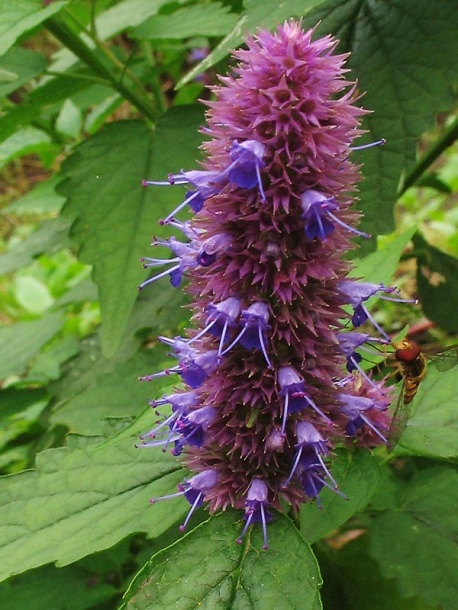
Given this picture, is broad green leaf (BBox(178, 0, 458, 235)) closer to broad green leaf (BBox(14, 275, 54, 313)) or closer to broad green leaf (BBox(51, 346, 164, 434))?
broad green leaf (BBox(51, 346, 164, 434))

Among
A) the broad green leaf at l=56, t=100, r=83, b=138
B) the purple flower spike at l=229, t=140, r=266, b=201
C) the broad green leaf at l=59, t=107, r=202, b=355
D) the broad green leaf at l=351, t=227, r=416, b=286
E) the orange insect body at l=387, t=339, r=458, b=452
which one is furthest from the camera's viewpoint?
the broad green leaf at l=56, t=100, r=83, b=138

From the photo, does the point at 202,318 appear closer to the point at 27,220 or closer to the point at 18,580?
the point at 18,580

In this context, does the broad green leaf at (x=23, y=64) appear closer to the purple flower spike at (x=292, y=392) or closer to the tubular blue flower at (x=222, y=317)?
the tubular blue flower at (x=222, y=317)

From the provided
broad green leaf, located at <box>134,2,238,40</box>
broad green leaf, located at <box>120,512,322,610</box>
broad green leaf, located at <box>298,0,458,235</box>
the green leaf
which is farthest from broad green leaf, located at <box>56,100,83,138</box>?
broad green leaf, located at <box>120,512,322,610</box>

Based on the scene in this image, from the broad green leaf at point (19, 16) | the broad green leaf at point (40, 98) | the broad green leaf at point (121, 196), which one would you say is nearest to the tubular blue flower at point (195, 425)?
the broad green leaf at point (121, 196)

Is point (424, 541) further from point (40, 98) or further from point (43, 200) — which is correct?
point (43, 200)

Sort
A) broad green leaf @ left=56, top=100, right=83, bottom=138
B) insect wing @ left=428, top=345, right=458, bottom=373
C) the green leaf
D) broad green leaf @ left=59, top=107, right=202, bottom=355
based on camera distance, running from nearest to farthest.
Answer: insect wing @ left=428, top=345, right=458, bottom=373 < broad green leaf @ left=59, top=107, right=202, bottom=355 < the green leaf < broad green leaf @ left=56, top=100, right=83, bottom=138

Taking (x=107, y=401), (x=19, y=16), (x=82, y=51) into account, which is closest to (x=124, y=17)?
(x=82, y=51)
